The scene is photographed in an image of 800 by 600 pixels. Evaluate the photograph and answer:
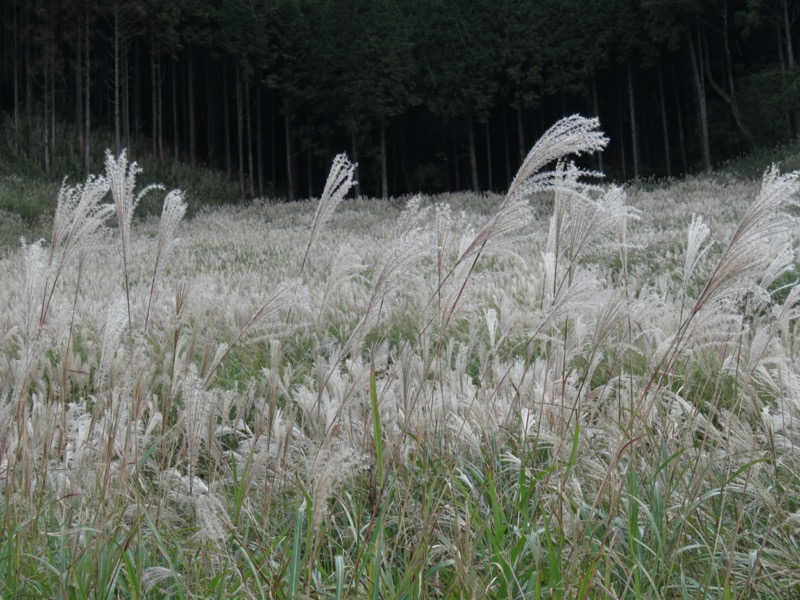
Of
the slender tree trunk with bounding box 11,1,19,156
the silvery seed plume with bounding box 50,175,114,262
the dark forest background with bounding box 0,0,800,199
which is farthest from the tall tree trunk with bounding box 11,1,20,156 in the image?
the silvery seed plume with bounding box 50,175,114,262

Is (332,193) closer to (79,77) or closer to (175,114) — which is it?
(79,77)

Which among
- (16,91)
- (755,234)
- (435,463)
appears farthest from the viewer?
(16,91)

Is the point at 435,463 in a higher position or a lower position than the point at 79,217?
lower

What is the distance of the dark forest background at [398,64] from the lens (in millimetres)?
30859

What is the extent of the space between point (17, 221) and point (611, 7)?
1117 inches

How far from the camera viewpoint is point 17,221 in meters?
19.8

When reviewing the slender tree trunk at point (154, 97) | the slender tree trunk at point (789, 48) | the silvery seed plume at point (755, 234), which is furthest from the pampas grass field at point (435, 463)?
the slender tree trunk at point (154, 97)

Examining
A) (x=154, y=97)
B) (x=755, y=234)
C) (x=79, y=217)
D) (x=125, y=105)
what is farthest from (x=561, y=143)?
(x=154, y=97)

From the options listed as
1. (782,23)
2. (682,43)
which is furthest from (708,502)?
(682,43)

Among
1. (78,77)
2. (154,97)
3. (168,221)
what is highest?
(154,97)

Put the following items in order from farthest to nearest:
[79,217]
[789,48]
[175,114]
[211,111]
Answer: [211,111], [175,114], [789,48], [79,217]

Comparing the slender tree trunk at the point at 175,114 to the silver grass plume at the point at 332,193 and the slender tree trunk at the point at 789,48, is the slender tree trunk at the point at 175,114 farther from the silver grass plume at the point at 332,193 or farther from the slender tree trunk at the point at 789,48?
the silver grass plume at the point at 332,193

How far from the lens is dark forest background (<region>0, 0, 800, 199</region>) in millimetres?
30859

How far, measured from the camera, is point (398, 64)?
1272 inches
